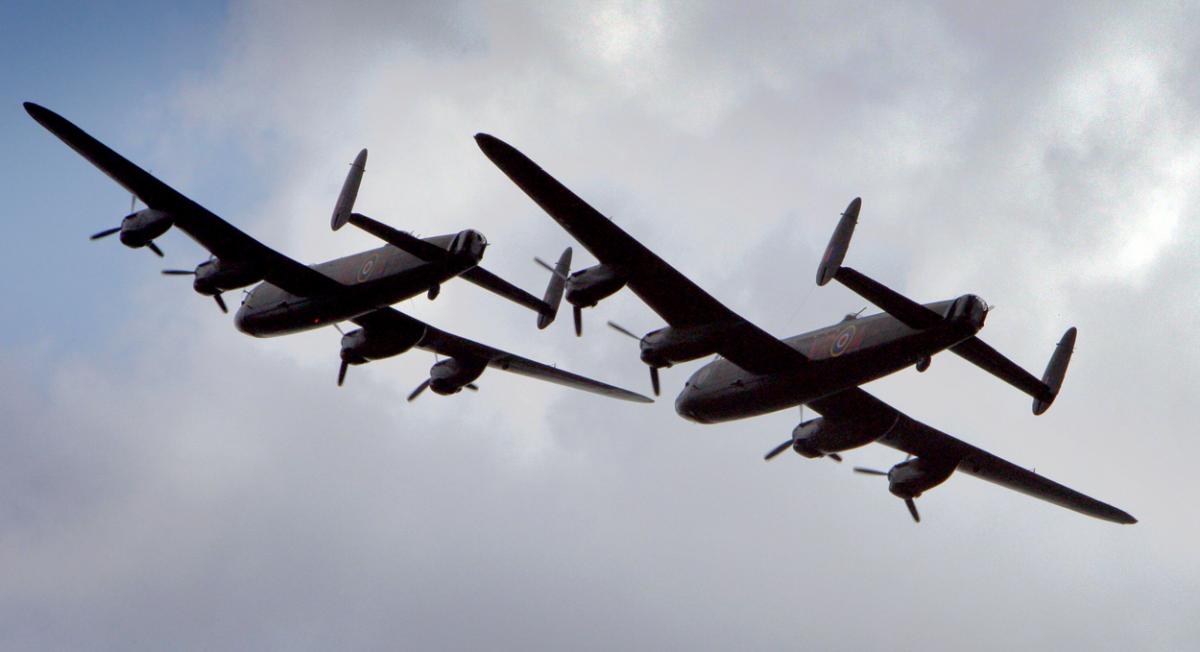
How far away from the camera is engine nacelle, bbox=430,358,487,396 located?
47.7 metres

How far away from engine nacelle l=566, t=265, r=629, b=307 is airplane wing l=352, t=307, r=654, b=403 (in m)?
9.53

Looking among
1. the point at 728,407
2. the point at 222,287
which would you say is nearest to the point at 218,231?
the point at 222,287

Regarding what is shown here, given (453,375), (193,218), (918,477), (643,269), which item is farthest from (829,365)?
(193,218)

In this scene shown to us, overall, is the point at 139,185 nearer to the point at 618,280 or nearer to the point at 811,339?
the point at 618,280

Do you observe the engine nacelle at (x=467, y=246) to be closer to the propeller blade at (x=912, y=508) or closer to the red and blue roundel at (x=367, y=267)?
the red and blue roundel at (x=367, y=267)

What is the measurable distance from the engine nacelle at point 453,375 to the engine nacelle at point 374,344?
178 centimetres

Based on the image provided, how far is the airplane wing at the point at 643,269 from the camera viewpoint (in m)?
34.5

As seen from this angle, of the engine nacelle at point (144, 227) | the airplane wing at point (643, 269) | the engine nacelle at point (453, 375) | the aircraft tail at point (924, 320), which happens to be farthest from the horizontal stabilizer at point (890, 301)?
the engine nacelle at point (144, 227)

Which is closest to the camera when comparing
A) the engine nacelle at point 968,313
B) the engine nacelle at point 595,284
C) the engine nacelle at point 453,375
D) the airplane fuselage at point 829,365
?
the engine nacelle at point 968,313

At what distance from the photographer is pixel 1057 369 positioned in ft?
130

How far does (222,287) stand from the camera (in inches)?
1663

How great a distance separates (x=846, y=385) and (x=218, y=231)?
18110mm

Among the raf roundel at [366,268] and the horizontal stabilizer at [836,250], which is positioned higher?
the raf roundel at [366,268]

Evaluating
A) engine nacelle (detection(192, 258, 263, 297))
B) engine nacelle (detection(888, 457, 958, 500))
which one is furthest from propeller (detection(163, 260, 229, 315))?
engine nacelle (detection(888, 457, 958, 500))
